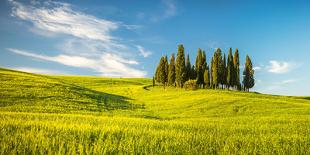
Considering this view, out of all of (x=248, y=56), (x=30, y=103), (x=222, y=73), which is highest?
(x=248, y=56)

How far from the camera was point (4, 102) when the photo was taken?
34781 millimetres

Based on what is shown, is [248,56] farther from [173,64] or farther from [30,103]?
[30,103]

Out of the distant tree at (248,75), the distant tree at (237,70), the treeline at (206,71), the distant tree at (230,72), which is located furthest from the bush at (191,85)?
the distant tree at (248,75)

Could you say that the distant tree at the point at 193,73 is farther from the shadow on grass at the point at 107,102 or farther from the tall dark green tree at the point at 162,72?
the shadow on grass at the point at 107,102

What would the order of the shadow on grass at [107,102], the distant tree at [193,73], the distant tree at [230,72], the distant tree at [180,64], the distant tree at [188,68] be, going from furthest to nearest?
1. the distant tree at [193,73]
2. the distant tree at [188,68]
3. the distant tree at [230,72]
4. the distant tree at [180,64]
5. the shadow on grass at [107,102]

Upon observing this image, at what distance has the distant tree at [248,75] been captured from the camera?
104062 mm

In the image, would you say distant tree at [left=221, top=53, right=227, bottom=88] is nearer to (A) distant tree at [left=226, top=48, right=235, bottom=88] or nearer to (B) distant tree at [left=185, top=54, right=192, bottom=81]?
(A) distant tree at [left=226, top=48, right=235, bottom=88]

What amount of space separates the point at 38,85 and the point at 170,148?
163 feet

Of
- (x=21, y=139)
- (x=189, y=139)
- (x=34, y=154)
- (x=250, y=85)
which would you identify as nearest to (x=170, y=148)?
(x=189, y=139)

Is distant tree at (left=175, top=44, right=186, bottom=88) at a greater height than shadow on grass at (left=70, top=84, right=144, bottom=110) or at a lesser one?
greater

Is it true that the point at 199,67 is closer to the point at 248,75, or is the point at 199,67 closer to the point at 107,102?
the point at 248,75

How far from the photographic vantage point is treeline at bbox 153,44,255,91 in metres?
93.1

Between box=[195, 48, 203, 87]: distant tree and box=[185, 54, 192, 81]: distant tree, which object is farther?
box=[195, 48, 203, 87]: distant tree

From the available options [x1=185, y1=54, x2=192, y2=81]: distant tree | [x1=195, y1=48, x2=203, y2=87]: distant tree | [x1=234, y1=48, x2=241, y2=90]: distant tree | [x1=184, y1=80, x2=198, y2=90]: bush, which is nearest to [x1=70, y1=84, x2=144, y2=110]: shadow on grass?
[x1=184, y1=80, x2=198, y2=90]: bush
